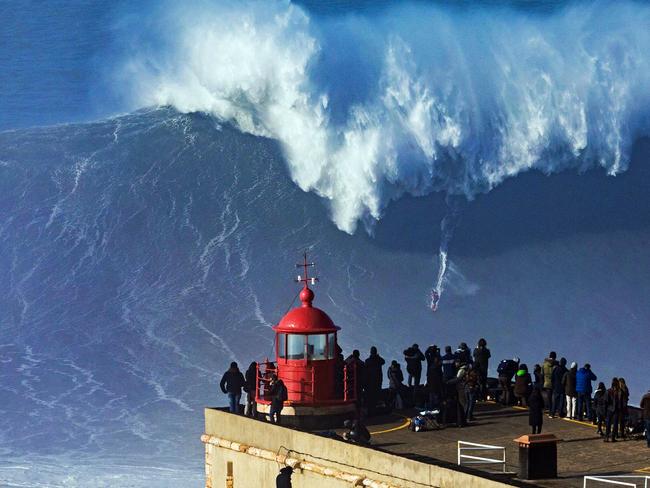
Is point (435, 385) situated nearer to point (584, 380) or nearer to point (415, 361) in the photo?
point (415, 361)

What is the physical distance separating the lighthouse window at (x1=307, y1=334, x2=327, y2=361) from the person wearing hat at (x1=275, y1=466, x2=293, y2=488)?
7.51 feet

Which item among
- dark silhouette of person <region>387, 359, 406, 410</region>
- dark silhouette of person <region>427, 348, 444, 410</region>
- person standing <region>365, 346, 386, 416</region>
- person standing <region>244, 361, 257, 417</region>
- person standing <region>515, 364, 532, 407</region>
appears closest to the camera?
dark silhouette of person <region>427, 348, 444, 410</region>

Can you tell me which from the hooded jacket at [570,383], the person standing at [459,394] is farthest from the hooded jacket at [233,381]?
the hooded jacket at [570,383]

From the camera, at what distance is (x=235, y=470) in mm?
25328

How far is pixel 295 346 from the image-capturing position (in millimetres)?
25156

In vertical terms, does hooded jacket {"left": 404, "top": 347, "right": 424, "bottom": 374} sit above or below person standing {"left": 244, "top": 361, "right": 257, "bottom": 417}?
above

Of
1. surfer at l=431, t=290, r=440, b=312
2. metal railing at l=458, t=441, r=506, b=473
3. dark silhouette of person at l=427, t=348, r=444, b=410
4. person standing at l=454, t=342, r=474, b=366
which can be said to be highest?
surfer at l=431, t=290, r=440, b=312

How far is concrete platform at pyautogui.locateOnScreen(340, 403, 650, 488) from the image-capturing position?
2164 cm

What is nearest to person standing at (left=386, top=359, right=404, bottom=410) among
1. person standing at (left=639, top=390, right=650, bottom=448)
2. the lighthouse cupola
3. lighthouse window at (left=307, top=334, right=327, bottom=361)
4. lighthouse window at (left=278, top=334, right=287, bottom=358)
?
the lighthouse cupola

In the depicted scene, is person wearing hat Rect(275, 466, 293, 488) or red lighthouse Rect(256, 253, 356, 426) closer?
person wearing hat Rect(275, 466, 293, 488)

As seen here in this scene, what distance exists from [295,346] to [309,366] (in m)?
0.35

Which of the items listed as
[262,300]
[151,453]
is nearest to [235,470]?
[151,453]

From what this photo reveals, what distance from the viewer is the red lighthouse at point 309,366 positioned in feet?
82.2

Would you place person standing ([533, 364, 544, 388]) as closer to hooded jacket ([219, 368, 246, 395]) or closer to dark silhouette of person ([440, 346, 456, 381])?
dark silhouette of person ([440, 346, 456, 381])
